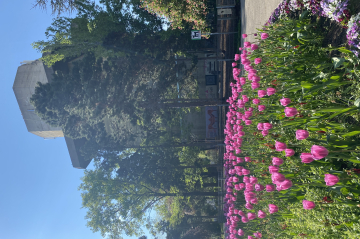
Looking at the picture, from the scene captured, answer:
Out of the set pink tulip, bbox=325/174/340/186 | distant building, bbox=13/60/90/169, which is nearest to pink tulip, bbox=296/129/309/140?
pink tulip, bbox=325/174/340/186

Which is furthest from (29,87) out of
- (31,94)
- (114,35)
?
(114,35)

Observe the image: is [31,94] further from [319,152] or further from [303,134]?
[319,152]

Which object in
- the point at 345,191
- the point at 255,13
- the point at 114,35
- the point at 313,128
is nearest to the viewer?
the point at 345,191

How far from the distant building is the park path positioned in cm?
1910

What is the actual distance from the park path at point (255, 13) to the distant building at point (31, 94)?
19098mm

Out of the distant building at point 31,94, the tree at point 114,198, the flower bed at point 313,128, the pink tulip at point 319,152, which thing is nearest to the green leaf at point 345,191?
the flower bed at point 313,128

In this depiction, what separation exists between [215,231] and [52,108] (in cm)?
1975

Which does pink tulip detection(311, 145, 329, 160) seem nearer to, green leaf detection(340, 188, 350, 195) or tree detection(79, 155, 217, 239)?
green leaf detection(340, 188, 350, 195)

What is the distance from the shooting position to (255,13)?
1060 cm

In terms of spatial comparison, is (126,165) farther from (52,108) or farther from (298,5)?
(298,5)

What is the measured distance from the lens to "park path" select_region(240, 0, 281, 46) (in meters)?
8.45

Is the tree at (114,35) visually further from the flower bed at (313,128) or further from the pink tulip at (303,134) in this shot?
the pink tulip at (303,134)

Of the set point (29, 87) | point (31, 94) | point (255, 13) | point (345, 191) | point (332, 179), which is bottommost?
point (31, 94)

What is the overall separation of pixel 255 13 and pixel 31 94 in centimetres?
2331
